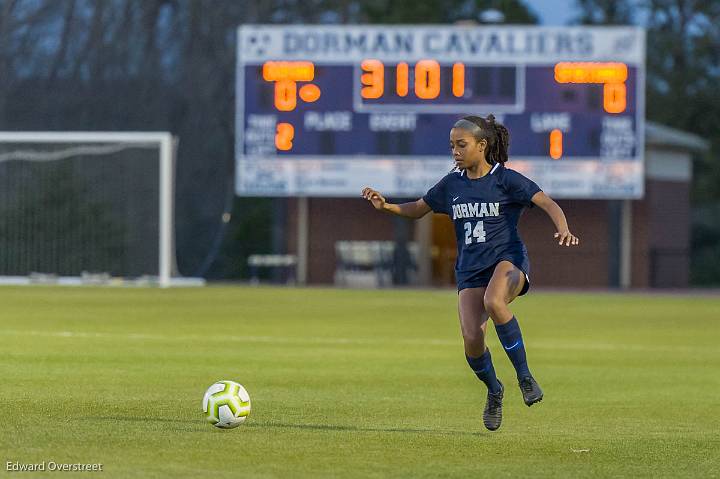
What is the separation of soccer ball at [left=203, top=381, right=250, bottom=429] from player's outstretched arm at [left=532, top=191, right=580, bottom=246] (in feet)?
7.01

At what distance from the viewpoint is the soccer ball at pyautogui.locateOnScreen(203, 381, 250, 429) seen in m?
10.1

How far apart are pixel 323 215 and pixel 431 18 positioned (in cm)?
1542

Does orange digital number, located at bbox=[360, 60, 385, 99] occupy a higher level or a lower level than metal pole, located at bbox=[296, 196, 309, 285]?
higher

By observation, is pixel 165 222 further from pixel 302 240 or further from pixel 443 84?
pixel 443 84

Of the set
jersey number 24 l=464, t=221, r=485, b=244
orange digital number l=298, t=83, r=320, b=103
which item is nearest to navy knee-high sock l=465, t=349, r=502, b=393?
jersey number 24 l=464, t=221, r=485, b=244

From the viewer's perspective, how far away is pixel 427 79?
125 ft

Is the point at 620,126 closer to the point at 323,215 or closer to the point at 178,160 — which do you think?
the point at 323,215

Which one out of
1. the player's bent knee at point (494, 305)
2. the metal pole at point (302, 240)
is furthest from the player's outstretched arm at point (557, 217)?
the metal pole at point (302, 240)

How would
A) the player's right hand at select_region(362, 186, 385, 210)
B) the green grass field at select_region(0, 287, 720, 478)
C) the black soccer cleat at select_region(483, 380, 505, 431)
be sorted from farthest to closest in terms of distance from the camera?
1. the player's right hand at select_region(362, 186, 385, 210)
2. the black soccer cleat at select_region(483, 380, 505, 431)
3. the green grass field at select_region(0, 287, 720, 478)

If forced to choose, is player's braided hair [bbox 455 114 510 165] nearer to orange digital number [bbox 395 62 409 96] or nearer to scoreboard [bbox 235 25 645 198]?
scoreboard [bbox 235 25 645 198]

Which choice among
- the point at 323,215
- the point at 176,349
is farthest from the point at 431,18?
the point at 176,349

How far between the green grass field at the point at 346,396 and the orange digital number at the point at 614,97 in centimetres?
1174

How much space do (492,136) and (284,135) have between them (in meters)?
27.9

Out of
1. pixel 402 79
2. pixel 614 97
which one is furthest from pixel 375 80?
pixel 614 97
